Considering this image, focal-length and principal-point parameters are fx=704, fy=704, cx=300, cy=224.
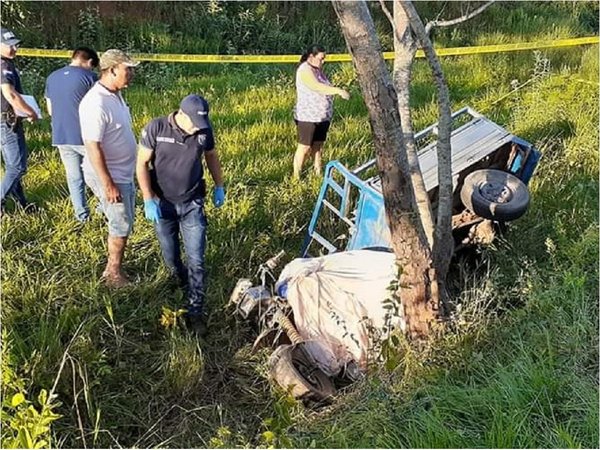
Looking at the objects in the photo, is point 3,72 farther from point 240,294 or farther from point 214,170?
point 240,294

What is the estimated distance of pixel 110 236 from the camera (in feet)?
14.9

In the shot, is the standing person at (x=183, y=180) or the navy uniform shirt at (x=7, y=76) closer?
the standing person at (x=183, y=180)

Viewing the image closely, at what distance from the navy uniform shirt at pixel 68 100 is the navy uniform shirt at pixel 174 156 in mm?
1167

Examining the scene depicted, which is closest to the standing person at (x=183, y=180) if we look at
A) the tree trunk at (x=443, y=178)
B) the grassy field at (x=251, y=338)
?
the grassy field at (x=251, y=338)

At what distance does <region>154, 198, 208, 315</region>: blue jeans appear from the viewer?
4250 millimetres

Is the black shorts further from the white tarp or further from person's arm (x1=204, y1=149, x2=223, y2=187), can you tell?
the white tarp

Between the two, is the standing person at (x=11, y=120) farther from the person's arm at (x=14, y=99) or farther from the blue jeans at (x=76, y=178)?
the blue jeans at (x=76, y=178)

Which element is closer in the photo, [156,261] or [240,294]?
[240,294]

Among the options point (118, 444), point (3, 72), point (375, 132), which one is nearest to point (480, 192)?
point (375, 132)

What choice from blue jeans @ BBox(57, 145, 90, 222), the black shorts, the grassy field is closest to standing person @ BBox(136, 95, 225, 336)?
the grassy field

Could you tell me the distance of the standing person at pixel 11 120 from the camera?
5.14 m

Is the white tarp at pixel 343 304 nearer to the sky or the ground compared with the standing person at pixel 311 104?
nearer to the ground

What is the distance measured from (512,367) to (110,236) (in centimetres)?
260

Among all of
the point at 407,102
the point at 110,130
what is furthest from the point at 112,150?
the point at 407,102
